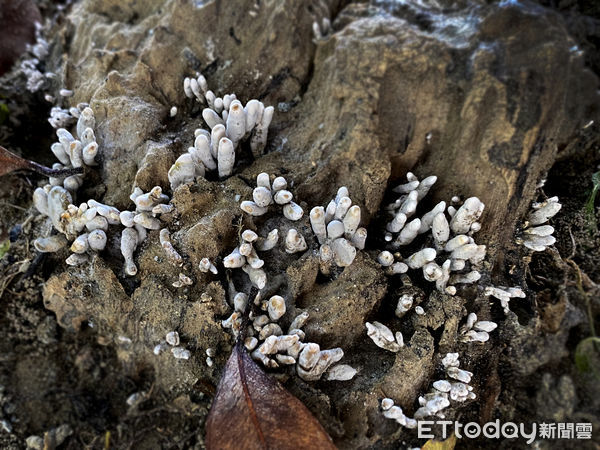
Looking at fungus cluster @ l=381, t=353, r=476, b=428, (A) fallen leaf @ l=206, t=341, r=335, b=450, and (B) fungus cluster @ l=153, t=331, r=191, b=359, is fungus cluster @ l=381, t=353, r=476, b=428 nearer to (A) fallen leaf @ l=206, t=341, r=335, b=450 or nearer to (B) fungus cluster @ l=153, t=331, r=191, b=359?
(A) fallen leaf @ l=206, t=341, r=335, b=450

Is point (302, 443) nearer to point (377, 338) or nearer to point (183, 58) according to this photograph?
point (377, 338)

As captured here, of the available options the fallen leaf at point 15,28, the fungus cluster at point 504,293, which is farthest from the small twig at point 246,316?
the fallen leaf at point 15,28

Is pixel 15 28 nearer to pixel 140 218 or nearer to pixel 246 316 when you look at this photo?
pixel 140 218

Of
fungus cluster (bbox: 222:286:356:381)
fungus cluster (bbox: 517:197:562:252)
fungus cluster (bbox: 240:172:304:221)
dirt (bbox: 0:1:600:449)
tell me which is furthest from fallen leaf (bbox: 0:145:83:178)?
fungus cluster (bbox: 517:197:562:252)

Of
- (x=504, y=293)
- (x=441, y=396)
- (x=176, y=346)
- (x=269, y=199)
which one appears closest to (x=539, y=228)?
(x=504, y=293)

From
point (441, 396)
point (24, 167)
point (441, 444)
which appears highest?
point (24, 167)

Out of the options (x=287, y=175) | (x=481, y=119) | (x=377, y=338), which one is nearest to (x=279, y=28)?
(x=287, y=175)

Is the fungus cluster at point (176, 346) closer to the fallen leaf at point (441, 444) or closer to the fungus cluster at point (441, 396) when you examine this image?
the fungus cluster at point (441, 396)

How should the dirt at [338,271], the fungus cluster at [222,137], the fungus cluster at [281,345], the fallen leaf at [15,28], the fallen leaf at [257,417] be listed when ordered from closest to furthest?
the fallen leaf at [257,417], the fungus cluster at [281,345], the dirt at [338,271], the fungus cluster at [222,137], the fallen leaf at [15,28]
